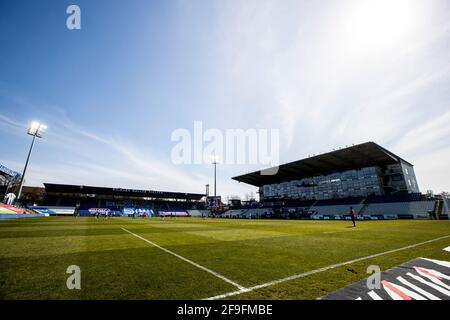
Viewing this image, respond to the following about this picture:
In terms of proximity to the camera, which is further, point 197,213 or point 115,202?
point 197,213

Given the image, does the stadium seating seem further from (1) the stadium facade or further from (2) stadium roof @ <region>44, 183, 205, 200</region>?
(1) the stadium facade

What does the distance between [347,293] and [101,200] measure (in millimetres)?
87431

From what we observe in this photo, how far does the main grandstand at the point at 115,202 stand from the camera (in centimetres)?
6500

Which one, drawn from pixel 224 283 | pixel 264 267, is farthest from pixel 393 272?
pixel 224 283

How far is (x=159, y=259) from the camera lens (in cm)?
614

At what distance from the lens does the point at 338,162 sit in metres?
53.6

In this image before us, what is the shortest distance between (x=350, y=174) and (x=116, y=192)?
78.3m

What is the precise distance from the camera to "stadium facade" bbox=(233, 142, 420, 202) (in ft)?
159
